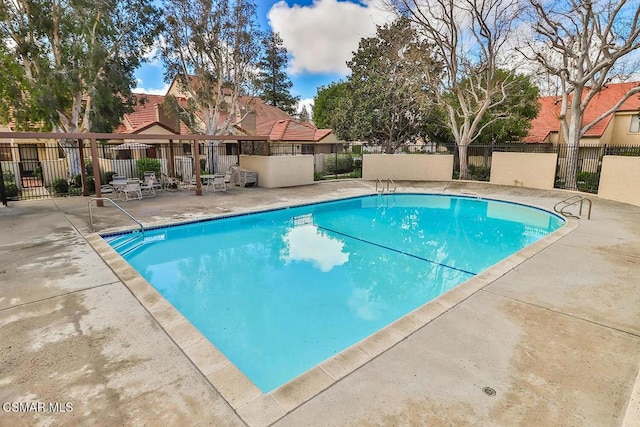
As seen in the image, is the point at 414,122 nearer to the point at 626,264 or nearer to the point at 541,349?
the point at 626,264

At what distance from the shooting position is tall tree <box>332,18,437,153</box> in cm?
1783

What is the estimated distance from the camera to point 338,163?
20.8 metres

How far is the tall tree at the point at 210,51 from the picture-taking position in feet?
53.1

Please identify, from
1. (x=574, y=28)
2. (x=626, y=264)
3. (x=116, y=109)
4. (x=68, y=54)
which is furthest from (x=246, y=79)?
(x=626, y=264)

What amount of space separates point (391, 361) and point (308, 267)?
3998mm

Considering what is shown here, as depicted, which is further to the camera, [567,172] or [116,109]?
[116,109]

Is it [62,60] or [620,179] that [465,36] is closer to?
[620,179]

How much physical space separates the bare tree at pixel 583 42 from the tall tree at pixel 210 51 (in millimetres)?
12815

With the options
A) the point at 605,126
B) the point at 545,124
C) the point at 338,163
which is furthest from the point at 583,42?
the point at 338,163

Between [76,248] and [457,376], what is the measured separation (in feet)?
22.3

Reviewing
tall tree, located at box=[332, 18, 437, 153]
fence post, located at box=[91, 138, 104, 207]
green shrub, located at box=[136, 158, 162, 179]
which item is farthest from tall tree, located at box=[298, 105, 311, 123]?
fence post, located at box=[91, 138, 104, 207]

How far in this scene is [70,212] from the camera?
9.65 meters

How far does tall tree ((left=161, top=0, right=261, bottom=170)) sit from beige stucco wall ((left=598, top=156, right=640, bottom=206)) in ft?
53.2

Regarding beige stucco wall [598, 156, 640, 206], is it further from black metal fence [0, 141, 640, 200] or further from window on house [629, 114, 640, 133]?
window on house [629, 114, 640, 133]
